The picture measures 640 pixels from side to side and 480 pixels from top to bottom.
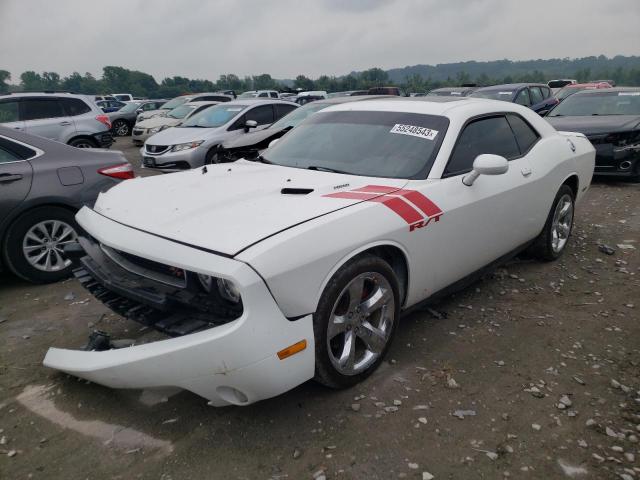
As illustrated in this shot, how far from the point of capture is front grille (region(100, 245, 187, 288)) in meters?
2.38

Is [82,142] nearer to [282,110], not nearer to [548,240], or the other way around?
[282,110]

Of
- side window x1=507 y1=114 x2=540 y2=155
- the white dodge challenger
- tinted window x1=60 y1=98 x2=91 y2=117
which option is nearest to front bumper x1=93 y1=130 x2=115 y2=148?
tinted window x1=60 y1=98 x2=91 y2=117

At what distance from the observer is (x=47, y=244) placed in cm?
430

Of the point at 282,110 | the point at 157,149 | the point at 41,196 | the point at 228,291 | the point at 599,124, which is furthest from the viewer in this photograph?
the point at 282,110

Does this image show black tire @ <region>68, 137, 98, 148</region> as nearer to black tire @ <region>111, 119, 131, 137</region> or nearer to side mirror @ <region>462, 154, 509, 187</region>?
side mirror @ <region>462, 154, 509, 187</region>

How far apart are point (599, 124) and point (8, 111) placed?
9846mm

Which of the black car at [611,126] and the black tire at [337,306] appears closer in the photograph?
the black tire at [337,306]

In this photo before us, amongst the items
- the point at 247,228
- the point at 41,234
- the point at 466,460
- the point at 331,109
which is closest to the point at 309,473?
the point at 466,460

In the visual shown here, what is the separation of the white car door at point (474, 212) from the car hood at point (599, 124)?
4350 mm

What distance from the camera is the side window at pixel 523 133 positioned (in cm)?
400

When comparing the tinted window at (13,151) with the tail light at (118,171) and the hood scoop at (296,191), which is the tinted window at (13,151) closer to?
the tail light at (118,171)

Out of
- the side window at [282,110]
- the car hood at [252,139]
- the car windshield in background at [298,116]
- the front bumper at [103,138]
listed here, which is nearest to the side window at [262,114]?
the side window at [282,110]

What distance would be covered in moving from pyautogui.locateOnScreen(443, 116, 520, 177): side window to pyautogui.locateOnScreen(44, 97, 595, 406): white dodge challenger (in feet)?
0.05

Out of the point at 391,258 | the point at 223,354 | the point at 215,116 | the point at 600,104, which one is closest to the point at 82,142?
the point at 215,116
